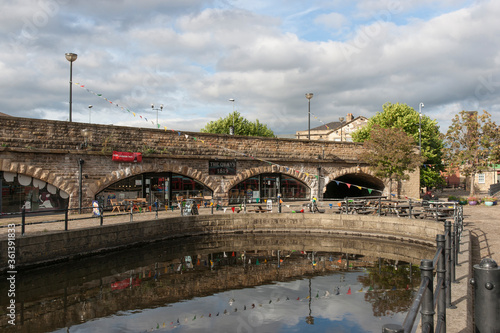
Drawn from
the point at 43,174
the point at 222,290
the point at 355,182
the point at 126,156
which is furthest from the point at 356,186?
the point at 43,174

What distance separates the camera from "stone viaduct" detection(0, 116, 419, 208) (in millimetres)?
16625

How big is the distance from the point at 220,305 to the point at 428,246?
9.37 meters

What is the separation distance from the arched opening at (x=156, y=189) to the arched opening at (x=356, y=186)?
Answer: 9.42 metres

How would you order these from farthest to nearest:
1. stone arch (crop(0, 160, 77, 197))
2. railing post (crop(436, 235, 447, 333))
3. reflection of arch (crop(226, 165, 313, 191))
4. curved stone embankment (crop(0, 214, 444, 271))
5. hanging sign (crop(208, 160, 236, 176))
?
reflection of arch (crop(226, 165, 313, 191)) < hanging sign (crop(208, 160, 236, 176)) < stone arch (crop(0, 160, 77, 197)) < curved stone embankment (crop(0, 214, 444, 271)) < railing post (crop(436, 235, 447, 333))

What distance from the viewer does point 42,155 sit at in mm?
16812

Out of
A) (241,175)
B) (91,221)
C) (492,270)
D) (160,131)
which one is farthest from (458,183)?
(492,270)

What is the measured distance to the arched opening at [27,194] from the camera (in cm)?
1611

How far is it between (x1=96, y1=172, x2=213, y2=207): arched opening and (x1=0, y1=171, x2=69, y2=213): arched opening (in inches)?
73.0

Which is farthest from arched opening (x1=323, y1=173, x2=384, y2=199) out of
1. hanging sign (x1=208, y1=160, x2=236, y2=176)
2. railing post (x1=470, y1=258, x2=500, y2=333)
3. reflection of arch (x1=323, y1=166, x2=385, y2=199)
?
railing post (x1=470, y1=258, x2=500, y2=333)

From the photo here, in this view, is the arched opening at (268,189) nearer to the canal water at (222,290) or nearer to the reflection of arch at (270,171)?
the reflection of arch at (270,171)

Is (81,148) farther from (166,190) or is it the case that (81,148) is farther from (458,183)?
(458,183)

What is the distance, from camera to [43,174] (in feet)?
54.7

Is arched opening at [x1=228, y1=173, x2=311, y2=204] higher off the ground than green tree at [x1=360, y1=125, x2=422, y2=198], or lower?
lower

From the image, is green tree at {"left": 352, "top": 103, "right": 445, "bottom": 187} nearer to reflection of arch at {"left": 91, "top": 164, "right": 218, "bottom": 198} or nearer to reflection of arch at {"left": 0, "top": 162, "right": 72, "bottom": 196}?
reflection of arch at {"left": 91, "top": 164, "right": 218, "bottom": 198}
